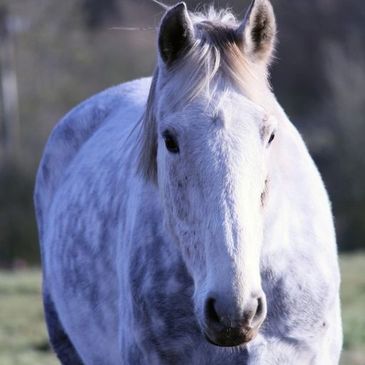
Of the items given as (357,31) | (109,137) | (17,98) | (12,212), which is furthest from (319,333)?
(357,31)

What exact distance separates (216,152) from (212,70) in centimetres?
38

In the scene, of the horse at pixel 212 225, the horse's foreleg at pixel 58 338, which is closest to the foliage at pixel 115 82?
the horse's foreleg at pixel 58 338

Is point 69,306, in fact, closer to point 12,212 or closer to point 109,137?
point 109,137

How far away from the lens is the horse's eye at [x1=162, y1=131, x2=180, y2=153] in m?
3.57

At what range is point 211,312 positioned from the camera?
3.26 meters

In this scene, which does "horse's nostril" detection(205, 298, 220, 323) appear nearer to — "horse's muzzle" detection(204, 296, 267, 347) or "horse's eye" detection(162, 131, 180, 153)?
"horse's muzzle" detection(204, 296, 267, 347)

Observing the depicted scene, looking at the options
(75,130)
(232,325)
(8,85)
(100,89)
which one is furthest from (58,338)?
(100,89)

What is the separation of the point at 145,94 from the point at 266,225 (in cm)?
210

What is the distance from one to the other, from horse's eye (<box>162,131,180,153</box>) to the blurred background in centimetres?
535

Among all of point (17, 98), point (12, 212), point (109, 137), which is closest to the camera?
point (109, 137)

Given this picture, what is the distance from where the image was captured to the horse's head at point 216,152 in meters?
3.24

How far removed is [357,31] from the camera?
125 feet

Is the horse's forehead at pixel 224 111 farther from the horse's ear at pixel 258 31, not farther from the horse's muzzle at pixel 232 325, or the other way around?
the horse's muzzle at pixel 232 325

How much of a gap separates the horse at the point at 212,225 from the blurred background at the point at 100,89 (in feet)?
14.5
